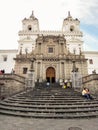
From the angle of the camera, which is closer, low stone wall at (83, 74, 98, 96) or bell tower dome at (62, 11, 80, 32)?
low stone wall at (83, 74, 98, 96)

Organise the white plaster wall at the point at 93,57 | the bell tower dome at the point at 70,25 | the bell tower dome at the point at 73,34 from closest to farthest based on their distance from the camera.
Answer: the bell tower dome at the point at 73,34, the white plaster wall at the point at 93,57, the bell tower dome at the point at 70,25

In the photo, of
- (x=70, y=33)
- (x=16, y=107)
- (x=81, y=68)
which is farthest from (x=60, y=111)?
(x=70, y=33)

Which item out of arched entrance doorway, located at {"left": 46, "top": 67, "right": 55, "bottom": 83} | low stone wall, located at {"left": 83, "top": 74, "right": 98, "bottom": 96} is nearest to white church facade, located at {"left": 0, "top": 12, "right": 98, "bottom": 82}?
arched entrance doorway, located at {"left": 46, "top": 67, "right": 55, "bottom": 83}

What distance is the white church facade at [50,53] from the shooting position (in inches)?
1040

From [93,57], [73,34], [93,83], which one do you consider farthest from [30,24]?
[93,83]

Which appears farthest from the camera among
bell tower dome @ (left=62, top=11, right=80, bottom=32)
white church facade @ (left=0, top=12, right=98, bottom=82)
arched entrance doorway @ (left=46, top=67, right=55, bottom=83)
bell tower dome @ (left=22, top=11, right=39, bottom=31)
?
bell tower dome @ (left=62, top=11, right=80, bottom=32)

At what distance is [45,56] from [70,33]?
7.56m

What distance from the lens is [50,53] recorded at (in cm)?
2788

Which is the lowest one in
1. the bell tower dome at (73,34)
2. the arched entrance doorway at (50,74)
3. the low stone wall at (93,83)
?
the low stone wall at (93,83)

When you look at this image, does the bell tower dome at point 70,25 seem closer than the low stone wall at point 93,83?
No

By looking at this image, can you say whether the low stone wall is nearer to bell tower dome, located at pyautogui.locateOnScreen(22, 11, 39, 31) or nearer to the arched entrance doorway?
the arched entrance doorway

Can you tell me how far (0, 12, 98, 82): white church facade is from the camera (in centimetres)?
2642

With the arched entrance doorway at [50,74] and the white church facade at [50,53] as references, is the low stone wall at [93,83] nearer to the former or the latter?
the white church facade at [50,53]

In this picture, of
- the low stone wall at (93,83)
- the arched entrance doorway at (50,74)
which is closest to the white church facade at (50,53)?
the arched entrance doorway at (50,74)
